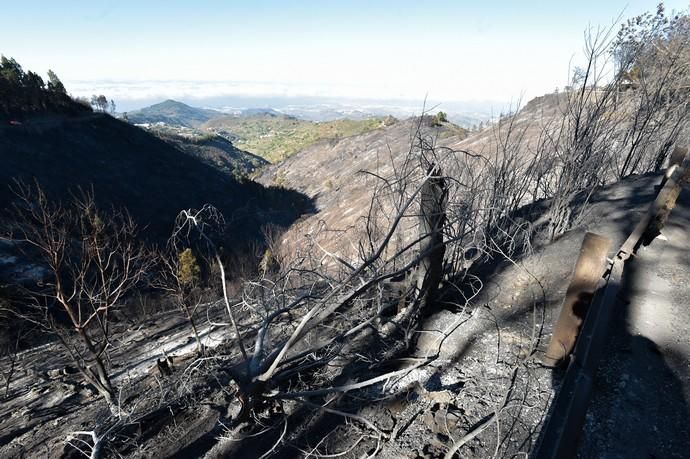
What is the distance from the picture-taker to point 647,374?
3.77 metres

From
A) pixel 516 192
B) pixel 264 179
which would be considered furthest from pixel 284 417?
pixel 264 179

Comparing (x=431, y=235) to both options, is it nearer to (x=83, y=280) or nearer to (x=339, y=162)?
(x=83, y=280)

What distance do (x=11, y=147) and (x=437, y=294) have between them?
155ft

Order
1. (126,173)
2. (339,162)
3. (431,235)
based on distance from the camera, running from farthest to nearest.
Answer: (339,162)
(126,173)
(431,235)

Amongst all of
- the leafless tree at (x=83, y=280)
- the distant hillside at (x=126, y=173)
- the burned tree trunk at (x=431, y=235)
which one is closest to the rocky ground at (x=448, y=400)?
the burned tree trunk at (x=431, y=235)

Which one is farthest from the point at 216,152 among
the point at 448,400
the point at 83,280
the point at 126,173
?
the point at 448,400

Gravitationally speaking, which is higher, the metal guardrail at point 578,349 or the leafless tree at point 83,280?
the metal guardrail at point 578,349

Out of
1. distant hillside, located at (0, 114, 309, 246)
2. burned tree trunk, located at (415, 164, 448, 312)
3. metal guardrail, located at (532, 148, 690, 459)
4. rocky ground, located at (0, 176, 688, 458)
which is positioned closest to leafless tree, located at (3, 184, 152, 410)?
rocky ground, located at (0, 176, 688, 458)

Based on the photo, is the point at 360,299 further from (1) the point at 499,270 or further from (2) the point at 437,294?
(1) the point at 499,270

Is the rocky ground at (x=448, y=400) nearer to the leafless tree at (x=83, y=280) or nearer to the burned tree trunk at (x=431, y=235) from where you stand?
the burned tree trunk at (x=431, y=235)

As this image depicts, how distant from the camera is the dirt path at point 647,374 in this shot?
313cm

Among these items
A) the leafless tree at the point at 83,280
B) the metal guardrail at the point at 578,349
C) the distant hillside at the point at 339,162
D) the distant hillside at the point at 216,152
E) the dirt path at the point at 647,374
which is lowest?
the distant hillside at the point at 216,152

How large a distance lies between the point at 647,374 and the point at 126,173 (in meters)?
52.3

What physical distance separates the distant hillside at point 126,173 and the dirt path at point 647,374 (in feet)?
121
